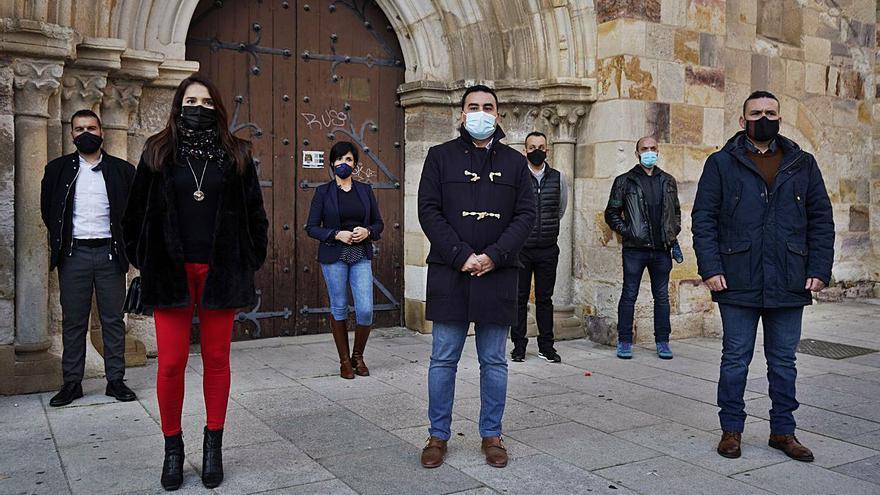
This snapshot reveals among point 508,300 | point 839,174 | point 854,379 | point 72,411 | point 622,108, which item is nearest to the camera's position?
point 508,300

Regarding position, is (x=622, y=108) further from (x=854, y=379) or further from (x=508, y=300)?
(x=508, y=300)

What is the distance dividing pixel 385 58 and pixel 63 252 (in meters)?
3.35

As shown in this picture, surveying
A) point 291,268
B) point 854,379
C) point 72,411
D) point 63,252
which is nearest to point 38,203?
point 63,252

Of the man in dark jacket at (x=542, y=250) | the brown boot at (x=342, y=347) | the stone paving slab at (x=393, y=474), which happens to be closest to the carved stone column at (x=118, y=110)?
the brown boot at (x=342, y=347)

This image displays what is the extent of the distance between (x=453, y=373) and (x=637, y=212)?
9.37 ft

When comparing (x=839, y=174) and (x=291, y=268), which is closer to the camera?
(x=291, y=268)

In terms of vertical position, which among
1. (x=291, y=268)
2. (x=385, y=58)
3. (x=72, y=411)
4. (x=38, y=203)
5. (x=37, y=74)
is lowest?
(x=72, y=411)

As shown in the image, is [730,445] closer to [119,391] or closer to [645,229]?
[645,229]

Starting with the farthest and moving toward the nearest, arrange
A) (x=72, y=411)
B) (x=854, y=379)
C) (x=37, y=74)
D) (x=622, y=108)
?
(x=622, y=108) → (x=854, y=379) → (x=37, y=74) → (x=72, y=411)

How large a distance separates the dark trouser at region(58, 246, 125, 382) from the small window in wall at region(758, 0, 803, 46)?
6.91 metres

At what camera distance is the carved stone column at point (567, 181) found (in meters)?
6.96

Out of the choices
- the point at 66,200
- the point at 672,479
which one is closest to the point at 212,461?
the point at 672,479

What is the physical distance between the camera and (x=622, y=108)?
6.74 metres

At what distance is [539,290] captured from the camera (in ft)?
19.9
